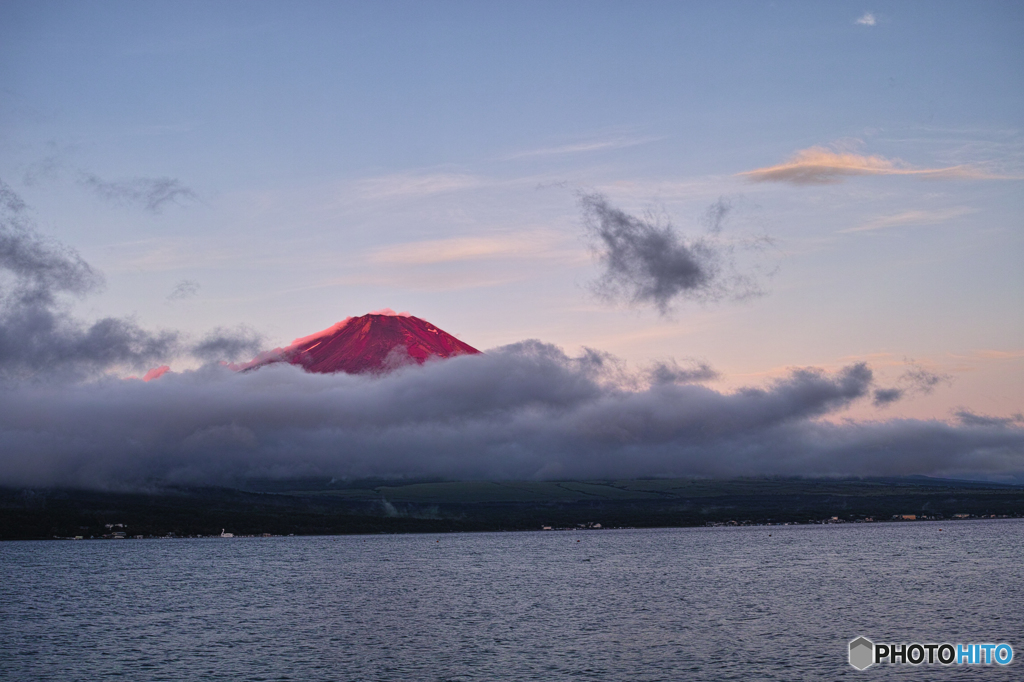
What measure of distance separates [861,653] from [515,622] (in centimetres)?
3504

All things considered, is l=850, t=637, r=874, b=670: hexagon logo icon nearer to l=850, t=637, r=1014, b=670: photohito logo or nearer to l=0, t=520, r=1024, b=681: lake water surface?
l=850, t=637, r=1014, b=670: photohito logo

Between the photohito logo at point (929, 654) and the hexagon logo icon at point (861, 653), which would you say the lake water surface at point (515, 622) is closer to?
the hexagon logo icon at point (861, 653)

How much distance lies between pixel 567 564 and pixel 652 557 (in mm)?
30646

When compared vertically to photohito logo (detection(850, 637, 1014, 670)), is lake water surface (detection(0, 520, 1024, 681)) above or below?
below

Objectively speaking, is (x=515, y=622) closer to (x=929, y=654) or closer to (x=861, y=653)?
(x=861, y=653)

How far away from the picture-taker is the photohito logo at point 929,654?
206 ft

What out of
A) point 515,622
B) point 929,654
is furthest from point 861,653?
point 515,622

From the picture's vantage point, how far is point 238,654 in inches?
2844

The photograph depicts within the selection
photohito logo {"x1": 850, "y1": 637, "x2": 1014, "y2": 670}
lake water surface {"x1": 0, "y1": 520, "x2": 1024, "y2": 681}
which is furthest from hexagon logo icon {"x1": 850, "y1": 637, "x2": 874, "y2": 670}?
lake water surface {"x1": 0, "y1": 520, "x2": 1024, "y2": 681}

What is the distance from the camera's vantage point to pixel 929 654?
65.9 metres

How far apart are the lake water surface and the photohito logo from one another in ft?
4.32

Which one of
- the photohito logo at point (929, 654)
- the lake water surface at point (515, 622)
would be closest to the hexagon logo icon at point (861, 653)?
the photohito logo at point (929, 654)

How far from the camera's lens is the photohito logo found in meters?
62.8

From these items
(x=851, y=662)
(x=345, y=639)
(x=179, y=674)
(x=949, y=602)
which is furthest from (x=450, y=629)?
(x=949, y=602)
